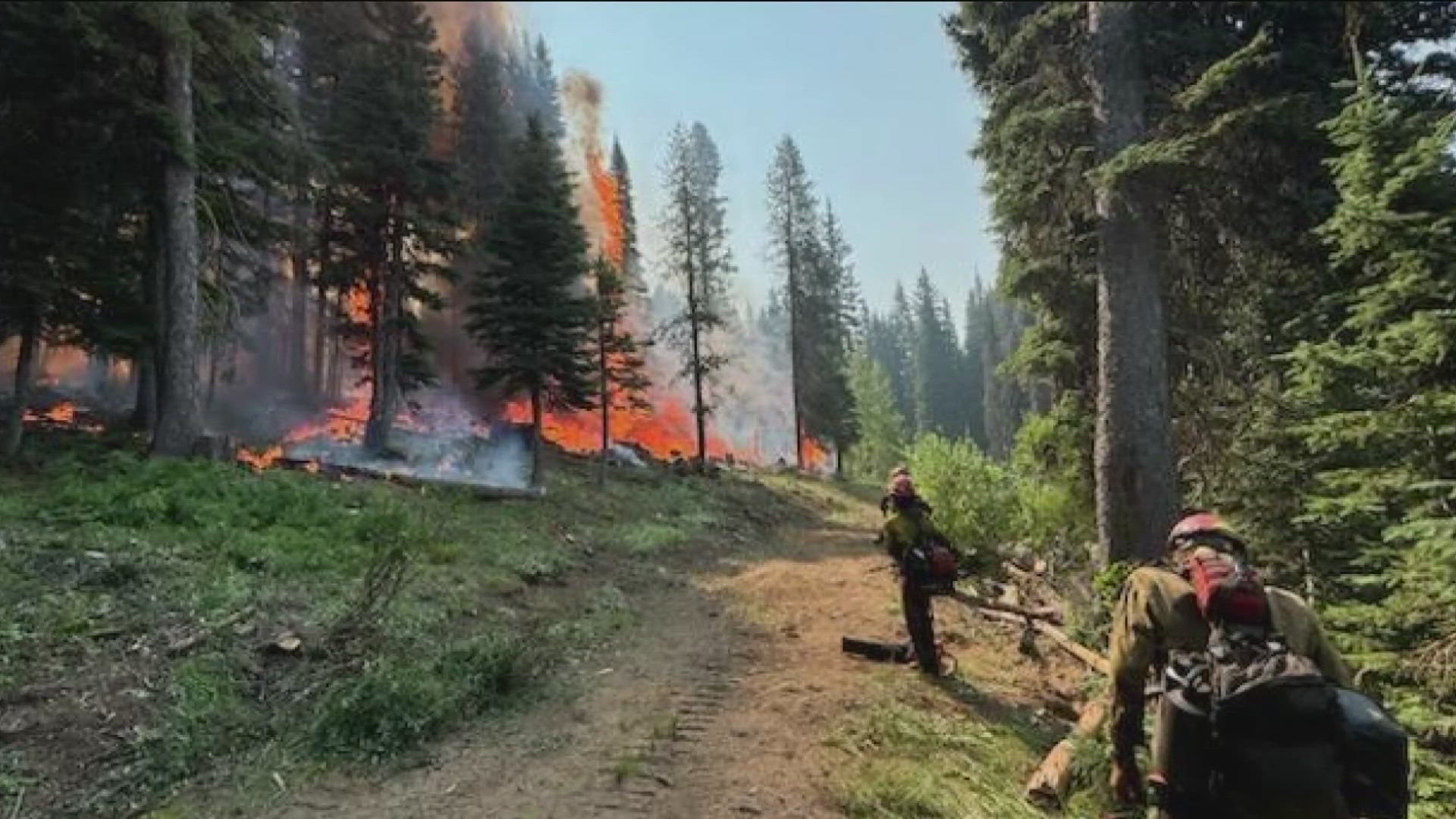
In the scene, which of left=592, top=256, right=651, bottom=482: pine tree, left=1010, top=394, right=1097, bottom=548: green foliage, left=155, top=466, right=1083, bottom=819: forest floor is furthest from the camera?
left=592, top=256, right=651, bottom=482: pine tree

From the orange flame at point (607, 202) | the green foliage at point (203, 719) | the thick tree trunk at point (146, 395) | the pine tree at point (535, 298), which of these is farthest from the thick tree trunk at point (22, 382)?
the orange flame at point (607, 202)

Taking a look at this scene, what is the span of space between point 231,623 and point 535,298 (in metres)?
19.3

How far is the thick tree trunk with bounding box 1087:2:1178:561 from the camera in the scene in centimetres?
1086

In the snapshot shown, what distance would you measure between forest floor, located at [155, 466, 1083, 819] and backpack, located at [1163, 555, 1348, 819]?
107 inches

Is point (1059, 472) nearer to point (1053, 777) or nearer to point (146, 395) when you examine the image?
point (1053, 777)

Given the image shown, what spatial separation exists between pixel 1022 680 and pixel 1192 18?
32.6 feet

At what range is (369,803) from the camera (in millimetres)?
5797

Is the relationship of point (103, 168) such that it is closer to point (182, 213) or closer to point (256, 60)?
point (182, 213)

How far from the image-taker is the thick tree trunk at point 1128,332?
35.6ft

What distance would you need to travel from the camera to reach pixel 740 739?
7.09 metres

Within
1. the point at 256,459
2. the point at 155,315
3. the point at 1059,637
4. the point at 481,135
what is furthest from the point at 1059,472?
the point at 481,135

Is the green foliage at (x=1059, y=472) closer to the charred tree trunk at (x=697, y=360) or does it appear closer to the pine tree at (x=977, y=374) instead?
the charred tree trunk at (x=697, y=360)

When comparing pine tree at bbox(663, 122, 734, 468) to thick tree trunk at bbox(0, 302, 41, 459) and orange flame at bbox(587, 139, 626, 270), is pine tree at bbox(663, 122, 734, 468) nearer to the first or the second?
orange flame at bbox(587, 139, 626, 270)

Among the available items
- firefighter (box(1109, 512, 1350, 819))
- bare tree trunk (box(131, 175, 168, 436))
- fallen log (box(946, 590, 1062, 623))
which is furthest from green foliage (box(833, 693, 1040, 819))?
bare tree trunk (box(131, 175, 168, 436))
